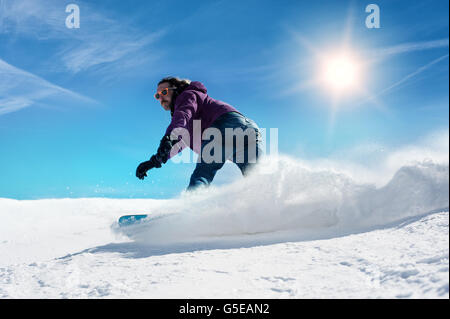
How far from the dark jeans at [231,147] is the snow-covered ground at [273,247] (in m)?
0.21

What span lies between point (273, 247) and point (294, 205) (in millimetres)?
958

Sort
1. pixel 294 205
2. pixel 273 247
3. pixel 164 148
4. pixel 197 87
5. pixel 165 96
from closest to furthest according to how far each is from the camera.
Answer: pixel 273 247 → pixel 164 148 → pixel 294 205 → pixel 197 87 → pixel 165 96

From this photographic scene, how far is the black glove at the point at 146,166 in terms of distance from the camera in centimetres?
286

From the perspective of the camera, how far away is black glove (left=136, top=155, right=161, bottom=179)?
9.37 ft

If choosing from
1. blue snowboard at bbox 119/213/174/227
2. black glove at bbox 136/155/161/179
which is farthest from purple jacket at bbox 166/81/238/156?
blue snowboard at bbox 119/213/174/227

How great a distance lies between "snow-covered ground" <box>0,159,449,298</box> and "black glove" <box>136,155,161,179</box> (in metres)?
0.52

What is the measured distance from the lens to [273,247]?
7.28ft

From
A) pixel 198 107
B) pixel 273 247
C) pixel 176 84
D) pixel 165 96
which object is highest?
pixel 176 84

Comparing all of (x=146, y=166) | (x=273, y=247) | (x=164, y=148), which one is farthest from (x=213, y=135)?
(x=273, y=247)

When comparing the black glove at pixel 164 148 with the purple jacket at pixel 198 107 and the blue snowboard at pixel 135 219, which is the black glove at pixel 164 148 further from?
the blue snowboard at pixel 135 219

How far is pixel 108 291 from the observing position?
5.23 ft

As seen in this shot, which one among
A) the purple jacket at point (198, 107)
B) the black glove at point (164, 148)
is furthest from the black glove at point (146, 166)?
the purple jacket at point (198, 107)

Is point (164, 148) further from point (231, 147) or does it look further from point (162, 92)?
point (162, 92)
